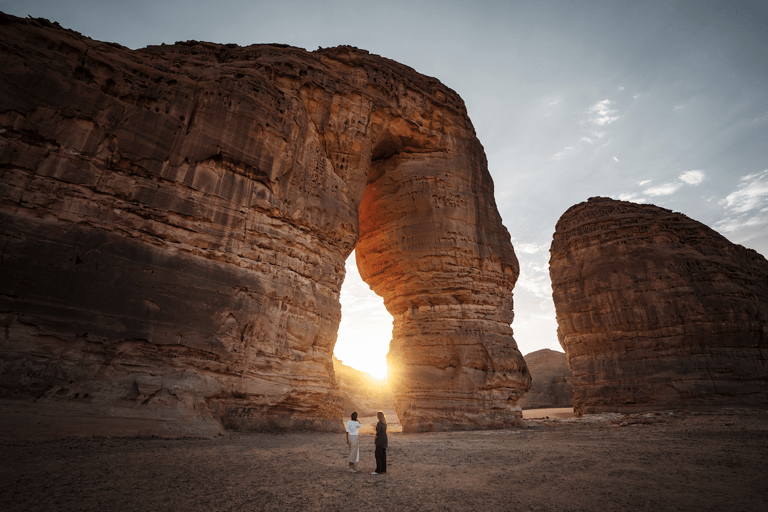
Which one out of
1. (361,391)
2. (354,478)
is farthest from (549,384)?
(354,478)

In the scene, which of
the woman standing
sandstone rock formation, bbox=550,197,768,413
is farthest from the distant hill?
the woman standing

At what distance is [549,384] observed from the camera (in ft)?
126

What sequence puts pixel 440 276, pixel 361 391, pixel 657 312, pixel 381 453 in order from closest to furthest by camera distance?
pixel 381 453 → pixel 440 276 → pixel 657 312 → pixel 361 391

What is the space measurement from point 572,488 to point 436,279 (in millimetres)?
12558

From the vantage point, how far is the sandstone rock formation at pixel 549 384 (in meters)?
37.2

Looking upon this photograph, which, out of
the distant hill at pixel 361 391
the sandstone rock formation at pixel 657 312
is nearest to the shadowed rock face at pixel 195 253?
the sandstone rock formation at pixel 657 312

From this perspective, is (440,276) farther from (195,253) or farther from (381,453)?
(381,453)

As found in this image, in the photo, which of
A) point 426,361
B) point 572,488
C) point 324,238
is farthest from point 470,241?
point 572,488

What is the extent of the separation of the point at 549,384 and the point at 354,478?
128ft

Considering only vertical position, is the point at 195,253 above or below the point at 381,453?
above

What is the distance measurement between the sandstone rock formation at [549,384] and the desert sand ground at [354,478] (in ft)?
107

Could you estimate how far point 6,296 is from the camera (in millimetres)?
7102

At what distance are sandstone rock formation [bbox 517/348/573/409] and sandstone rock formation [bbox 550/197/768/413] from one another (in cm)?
1420

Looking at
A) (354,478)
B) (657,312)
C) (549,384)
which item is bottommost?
(354,478)
